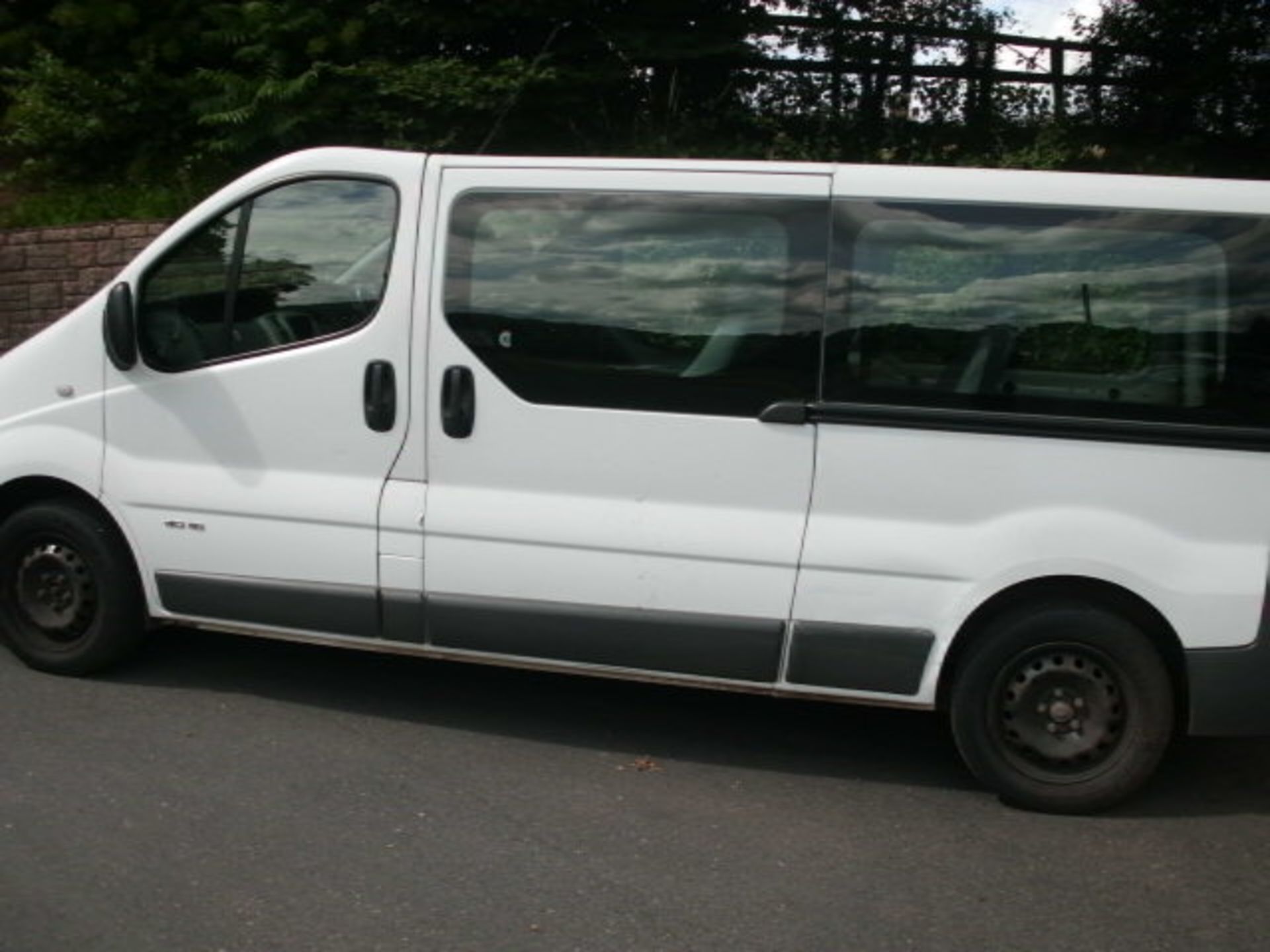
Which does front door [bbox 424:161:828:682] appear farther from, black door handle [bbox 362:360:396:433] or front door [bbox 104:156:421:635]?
front door [bbox 104:156:421:635]

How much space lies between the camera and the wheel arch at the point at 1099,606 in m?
4.62

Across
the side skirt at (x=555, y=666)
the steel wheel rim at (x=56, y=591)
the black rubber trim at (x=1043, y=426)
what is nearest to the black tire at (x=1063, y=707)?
the side skirt at (x=555, y=666)

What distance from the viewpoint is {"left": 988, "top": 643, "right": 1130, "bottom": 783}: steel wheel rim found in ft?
15.3

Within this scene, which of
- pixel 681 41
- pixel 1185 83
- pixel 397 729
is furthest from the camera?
pixel 1185 83

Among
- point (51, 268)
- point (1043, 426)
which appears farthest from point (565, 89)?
point (1043, 426)

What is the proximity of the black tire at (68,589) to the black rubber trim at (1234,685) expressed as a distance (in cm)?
382

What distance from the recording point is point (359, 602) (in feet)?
17.1

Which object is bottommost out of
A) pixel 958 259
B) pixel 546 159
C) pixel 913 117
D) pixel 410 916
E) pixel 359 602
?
pixel 410 916

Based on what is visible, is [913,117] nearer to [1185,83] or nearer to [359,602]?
[1185,83]

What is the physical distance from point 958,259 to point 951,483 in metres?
0.71

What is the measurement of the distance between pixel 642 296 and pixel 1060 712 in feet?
6.33

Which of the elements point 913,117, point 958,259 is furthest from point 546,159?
point 913,117

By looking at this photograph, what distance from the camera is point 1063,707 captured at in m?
4.69

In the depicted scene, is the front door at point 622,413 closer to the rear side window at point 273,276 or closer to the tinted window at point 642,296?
the tinted window at point 642,296
